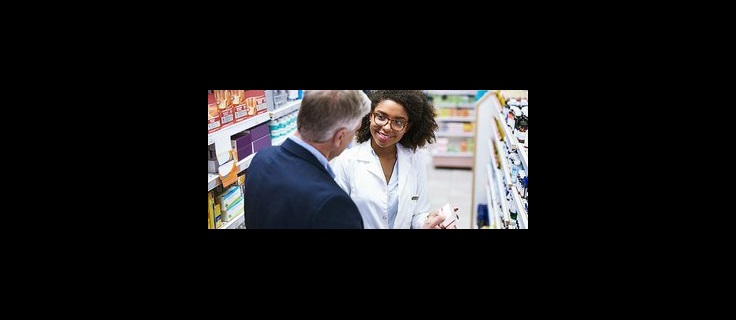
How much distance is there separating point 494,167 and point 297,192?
70.2 inches

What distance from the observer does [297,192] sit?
5.40 ft

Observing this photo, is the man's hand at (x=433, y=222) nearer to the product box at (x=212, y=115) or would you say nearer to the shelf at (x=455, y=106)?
the product box at (x=212, y=115)

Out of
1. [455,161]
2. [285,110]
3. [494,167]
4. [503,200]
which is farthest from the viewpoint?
[455,161]

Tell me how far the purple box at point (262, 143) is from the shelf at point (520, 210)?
1.07 meters

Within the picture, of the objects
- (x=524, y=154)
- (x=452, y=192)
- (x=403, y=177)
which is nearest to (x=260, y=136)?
(x=403, y=177)

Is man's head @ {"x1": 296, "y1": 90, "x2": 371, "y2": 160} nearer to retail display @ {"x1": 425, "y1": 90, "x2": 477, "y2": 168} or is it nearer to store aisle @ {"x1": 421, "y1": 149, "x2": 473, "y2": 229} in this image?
store aisle @ {"x1": 421, "y1": 149, "x2": 473, "y2": 229}

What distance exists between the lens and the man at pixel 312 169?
164 centimetres

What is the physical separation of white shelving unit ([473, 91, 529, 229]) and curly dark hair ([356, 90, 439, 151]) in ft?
1.48

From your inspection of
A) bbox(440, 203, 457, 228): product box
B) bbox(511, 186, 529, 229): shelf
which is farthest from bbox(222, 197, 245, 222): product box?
bbox(511, 186, 529, 229): shelf

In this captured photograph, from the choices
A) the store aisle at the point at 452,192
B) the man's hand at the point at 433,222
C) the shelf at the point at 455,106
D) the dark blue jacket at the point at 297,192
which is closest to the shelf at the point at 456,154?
the shelf at the point at 455,106

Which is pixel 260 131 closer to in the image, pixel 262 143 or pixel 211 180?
pixel 262 143

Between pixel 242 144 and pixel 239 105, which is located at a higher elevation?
pixel 239 105

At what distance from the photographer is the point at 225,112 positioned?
2.06 meters

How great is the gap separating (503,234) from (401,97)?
0.74 metres
